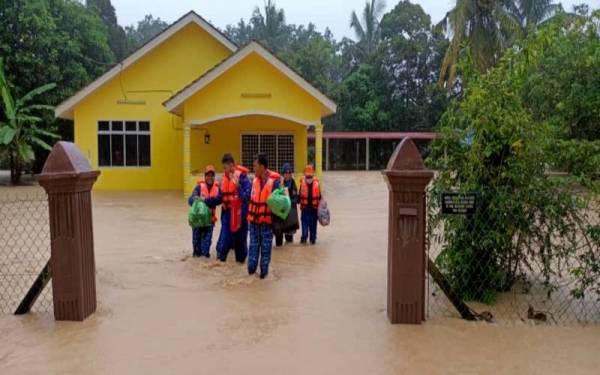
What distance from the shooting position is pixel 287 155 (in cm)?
2158

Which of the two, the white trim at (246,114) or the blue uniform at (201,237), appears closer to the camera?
the blue uniform at (201,237)

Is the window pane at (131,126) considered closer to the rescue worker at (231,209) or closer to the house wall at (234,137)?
the house wall at (234,137)

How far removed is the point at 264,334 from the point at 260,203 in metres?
2.23

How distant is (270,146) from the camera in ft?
70.9

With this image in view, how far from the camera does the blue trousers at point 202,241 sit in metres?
8.47

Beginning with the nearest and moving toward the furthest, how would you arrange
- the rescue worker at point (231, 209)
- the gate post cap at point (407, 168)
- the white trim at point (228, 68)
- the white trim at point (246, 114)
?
the gate post cap at point (407, 168)
the rescue worker at point (231, 209)
the white trim at point (228, 68)
the white trim at point (246, 114)

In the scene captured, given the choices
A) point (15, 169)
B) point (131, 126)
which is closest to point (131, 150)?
point (131, 126)

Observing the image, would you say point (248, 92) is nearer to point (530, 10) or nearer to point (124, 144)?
point (124, 144)

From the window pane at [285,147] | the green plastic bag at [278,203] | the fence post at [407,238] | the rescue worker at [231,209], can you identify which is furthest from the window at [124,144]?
the fence post at [407,238]

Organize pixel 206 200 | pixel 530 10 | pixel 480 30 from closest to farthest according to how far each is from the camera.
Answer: pixel 206 200 → pixel 480 30 → pixel 530 10

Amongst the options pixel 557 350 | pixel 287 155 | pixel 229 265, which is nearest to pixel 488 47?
pixel 287 155

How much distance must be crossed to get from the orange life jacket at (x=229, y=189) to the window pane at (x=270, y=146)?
13.3 m

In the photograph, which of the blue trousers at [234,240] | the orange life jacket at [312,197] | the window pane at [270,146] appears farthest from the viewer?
the window pane at [270,146]

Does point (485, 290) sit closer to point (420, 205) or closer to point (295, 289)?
point (420, 205)
